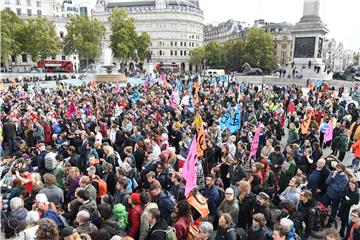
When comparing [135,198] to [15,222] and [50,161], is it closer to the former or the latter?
[15,222]

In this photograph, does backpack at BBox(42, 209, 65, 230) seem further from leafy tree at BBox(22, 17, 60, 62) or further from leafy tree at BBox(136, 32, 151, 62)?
leafy tree at BBox(136, 32, 151, 62)

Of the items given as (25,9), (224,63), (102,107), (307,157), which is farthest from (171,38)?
(307,157)

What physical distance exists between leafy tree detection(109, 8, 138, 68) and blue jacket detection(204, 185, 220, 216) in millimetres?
63432

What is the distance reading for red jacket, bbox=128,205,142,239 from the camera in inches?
214

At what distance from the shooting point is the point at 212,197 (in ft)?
21.4

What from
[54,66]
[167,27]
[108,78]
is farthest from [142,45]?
[167,27]

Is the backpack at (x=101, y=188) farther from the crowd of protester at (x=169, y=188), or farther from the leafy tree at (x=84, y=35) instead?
the leafy tree at (x=84, y=35)

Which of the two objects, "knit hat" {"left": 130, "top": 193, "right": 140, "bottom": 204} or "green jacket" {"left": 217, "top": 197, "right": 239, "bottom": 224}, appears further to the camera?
"green jacket" {"left": 217, "top": 197, "right": 239, "bottom": 224}

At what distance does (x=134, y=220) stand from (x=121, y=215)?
0.79 ft

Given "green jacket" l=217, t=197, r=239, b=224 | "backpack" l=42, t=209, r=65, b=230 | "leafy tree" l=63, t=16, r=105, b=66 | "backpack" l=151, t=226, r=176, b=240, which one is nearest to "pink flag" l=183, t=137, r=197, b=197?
"green jacket" l=217, t=197, r=239, b=224

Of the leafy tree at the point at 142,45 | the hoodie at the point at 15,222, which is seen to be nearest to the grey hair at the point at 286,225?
the hoodie at the point at 15,222

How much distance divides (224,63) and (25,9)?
52538mm

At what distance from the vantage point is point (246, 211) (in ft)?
20.5

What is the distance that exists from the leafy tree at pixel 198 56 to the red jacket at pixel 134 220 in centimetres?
9196
